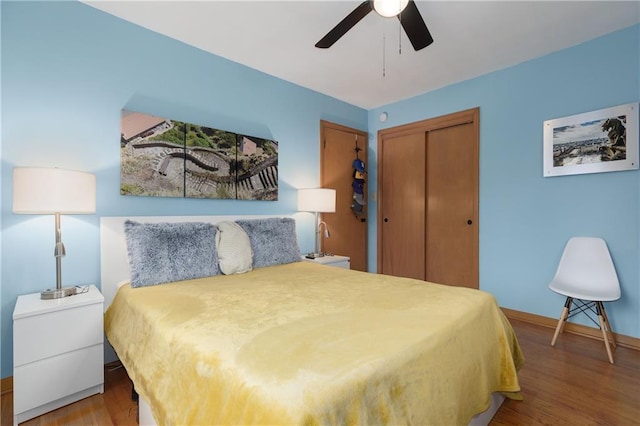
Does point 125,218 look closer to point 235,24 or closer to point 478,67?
A: point 235,24

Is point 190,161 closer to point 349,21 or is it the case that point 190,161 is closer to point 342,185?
point 349,21

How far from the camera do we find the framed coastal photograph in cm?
241

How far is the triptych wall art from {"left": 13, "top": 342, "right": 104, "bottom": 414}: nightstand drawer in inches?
44.5

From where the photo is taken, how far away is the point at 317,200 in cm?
322

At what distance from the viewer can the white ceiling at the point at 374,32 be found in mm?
2160

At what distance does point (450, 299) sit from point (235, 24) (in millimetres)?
2479

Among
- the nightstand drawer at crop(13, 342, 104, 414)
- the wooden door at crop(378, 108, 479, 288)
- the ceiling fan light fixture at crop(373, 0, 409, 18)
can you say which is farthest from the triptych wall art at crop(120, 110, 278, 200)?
the wooden door at crop(378, 108, 479, 288)

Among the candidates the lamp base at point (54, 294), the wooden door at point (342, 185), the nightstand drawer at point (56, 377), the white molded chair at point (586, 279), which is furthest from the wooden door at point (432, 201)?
the lamp base at point (54, 294)

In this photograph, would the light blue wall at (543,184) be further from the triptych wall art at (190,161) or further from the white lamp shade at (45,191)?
the white lamp shade at (45,191)

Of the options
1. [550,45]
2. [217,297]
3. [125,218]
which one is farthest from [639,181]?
[125,218]

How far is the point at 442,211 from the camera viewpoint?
367 cm

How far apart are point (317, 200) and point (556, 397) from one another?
7.77 ft

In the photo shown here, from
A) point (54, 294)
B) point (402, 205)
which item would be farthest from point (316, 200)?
point (54, 294)

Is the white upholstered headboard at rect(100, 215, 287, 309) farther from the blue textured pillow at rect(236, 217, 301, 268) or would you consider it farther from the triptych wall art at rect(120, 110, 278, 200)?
the blue textured pillow at rect(236, 217, 301, 268)
